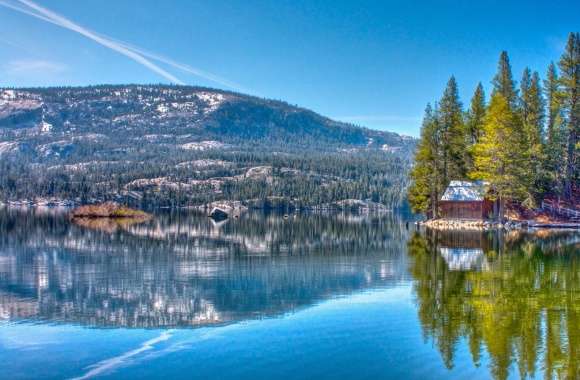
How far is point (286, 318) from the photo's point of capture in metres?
21.7

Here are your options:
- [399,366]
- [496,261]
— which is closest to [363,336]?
[399,366]

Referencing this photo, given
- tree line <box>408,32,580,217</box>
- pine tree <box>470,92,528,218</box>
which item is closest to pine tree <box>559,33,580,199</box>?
tree line <box>408,32,580,217</box>

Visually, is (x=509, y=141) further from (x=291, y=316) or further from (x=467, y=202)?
(x=291, y=316)

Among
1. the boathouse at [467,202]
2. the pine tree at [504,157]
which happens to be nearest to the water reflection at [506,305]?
the pine tree at [504,157]

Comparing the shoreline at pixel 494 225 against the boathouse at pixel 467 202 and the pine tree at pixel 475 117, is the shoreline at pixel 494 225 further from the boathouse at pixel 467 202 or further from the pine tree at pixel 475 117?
the pine tree at pixel 475 117

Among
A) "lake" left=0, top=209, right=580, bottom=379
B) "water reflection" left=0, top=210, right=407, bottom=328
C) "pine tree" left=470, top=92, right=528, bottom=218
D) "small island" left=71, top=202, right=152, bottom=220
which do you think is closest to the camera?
"lake" left=0, top=209, right=580, bottom=379

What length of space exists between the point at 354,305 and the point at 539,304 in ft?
24.1

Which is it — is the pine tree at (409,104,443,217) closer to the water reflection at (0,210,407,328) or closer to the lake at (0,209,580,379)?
the water reflection at (0,210,407,328)

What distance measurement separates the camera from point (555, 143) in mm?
74000

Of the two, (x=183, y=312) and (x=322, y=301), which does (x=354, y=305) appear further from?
(x=183, y=312)

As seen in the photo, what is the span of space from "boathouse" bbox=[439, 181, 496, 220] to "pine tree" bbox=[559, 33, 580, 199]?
33.1 feet

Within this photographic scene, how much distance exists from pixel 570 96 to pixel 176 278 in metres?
61.5

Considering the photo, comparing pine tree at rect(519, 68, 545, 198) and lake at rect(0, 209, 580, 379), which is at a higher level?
pine tree at rect(519, 68, 545, 198)

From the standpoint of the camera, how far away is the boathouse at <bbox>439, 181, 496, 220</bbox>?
75750mm
